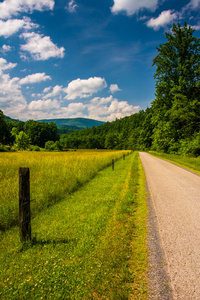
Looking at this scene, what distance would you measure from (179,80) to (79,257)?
30.9 meters

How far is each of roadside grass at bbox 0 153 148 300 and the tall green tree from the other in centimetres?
2598

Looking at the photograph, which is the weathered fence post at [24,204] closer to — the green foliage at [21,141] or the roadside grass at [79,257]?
the roadside grass at [79,257]

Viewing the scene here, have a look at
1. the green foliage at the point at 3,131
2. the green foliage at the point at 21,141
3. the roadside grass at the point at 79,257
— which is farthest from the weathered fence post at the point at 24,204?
the green foliage at the point at 21,141

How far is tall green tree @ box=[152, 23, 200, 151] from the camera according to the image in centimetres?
2602

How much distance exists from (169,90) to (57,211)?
30.7m

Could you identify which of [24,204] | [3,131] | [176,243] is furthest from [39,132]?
[176,243]

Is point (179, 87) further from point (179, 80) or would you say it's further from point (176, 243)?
point (176, 243)

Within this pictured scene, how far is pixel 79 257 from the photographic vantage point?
10.3 ft

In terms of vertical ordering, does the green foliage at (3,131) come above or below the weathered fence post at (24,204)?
above

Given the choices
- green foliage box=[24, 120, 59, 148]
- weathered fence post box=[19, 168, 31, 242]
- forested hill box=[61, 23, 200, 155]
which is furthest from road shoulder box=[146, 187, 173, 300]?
green foliage box=[24, 120, 59, 148]

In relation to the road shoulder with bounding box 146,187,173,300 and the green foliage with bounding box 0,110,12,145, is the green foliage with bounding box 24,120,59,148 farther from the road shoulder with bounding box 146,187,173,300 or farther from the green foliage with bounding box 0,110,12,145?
the road shoulder with bounding box 146,187,173,300

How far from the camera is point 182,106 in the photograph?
26.3 meters

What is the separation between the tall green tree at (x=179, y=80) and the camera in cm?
2602

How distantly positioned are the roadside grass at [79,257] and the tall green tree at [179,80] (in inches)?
1023
